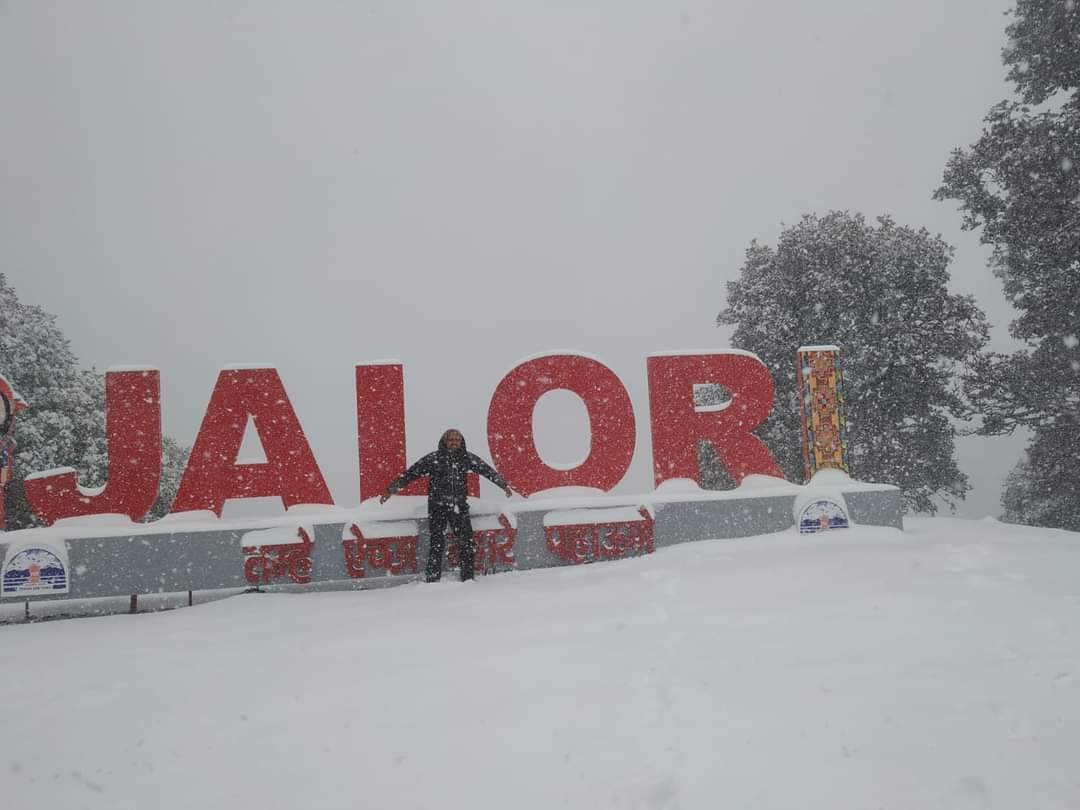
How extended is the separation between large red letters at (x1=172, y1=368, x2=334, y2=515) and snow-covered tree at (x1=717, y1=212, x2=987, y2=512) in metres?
14.4

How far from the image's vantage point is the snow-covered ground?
113 inches

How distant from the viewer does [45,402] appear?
68.7ft

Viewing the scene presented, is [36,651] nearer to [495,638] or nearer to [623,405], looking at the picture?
[495,638]

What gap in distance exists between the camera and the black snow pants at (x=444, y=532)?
27.9 feet

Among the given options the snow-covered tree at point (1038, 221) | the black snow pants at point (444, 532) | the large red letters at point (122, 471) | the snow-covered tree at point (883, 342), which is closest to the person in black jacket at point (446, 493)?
the black snow pants at point (444, 532)

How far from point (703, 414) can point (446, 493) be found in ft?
14.5

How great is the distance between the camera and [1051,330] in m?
15.8

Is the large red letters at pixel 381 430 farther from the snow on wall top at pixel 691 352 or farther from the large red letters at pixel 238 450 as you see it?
the snow on wall top at pixel 691 352

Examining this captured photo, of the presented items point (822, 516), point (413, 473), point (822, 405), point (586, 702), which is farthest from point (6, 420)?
point (822, 405)

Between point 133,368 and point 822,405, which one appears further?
point 822,405

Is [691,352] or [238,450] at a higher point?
[691,352]

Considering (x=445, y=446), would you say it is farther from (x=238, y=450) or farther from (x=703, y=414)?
(x=703, y=414)

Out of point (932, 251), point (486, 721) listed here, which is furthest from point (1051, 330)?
point (486, 721)

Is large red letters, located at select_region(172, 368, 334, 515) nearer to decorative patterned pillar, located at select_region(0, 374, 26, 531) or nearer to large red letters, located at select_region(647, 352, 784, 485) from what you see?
decorative patterned pillar, located at select_region(0, 374, 26, 531)
